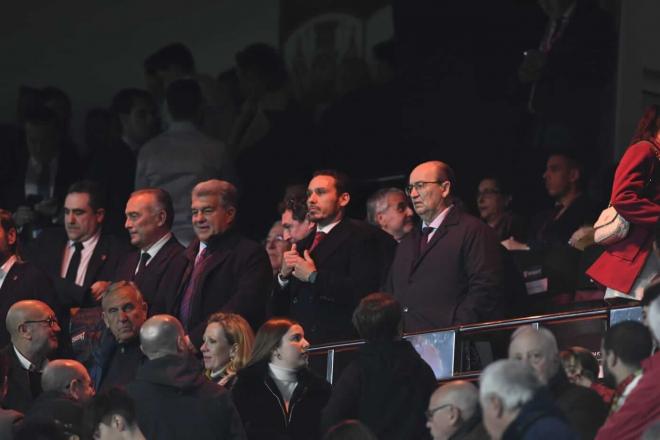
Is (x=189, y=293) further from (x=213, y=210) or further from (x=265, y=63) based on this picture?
(x=265, y=63)

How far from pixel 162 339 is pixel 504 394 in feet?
9.09

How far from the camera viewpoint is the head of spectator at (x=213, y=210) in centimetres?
1113

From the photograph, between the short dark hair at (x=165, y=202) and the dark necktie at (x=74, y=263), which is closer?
the short dark hair at (x=165, y=202)

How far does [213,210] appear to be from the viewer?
1113 cm

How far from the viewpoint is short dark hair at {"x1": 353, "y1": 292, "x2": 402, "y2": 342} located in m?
9.16

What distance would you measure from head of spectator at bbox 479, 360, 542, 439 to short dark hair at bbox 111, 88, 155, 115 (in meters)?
7.47

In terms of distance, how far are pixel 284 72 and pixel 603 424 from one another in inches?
281

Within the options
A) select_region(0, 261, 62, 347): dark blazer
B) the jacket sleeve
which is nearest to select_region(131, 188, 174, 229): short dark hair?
select_region(0, 261, 62, 347): dark blazer

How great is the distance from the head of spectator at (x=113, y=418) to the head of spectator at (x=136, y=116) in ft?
18.9

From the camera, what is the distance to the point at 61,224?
1387 centimetres

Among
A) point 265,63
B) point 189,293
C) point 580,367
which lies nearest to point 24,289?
point 189,293

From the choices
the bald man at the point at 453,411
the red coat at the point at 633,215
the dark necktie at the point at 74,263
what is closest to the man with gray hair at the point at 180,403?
the bald man at the point at 453,411

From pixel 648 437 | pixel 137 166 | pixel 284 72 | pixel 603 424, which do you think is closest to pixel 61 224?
pixel 137 166

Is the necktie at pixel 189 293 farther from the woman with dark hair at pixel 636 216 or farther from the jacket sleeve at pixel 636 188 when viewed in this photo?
the jacket sleeve at pixel 636 188
